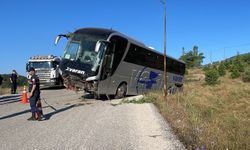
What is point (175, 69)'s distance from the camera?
99.6ft

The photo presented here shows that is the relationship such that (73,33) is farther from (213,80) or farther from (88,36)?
(213,80)

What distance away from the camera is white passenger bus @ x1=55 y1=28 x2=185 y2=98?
1758cm

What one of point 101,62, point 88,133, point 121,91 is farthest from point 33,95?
point 121,91

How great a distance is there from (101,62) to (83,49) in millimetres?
1321

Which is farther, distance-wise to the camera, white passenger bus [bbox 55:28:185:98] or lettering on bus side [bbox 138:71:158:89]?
lettering on bus side [bbox 138:71:158:89]

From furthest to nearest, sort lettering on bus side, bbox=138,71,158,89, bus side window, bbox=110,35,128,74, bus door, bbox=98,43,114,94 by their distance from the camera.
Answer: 1. lettering on bus side, bbox=138,71,158,89
2. bus side window, bbox=110,35,128,74
3. bus door, bbox=98,43,114,94

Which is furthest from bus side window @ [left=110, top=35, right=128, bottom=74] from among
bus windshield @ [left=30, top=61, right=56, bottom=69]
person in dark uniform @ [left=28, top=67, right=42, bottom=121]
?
bus windshield @ [left=30, top=61, right=56, bottom=69]

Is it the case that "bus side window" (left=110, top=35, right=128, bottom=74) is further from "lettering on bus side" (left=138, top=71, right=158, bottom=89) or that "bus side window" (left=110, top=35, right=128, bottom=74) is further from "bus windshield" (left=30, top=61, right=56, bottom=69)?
"bus windshield" (left=30, top=61, right=56, bottom=69)

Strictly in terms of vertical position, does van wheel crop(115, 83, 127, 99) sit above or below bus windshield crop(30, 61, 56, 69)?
below

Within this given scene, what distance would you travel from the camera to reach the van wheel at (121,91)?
20.0m

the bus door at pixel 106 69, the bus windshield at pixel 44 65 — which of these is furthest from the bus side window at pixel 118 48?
the bus windshield at pixel 44 65

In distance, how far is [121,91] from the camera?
66.7ft

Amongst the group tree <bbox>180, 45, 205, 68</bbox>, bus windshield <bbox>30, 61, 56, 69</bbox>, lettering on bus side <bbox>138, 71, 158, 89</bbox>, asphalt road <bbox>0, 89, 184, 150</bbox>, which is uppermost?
tree <bbox>180, 45, 205, 68</bbox>

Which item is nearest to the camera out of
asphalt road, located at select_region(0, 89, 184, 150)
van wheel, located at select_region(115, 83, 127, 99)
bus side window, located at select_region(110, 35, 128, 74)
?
asphalt road, located at select_region(0, 89, 184, 150)
